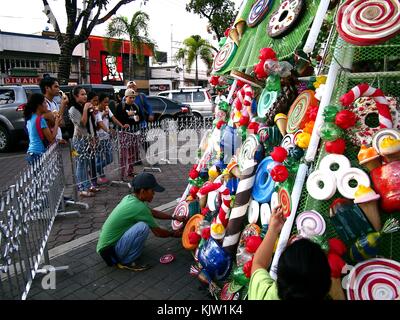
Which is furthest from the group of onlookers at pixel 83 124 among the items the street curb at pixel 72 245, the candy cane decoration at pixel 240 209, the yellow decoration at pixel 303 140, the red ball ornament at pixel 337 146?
the red ball ornament at pixel 337 146

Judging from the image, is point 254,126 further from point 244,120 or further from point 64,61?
point 64,61

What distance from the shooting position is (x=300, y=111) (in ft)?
9.33

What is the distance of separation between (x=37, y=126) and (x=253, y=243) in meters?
3.36

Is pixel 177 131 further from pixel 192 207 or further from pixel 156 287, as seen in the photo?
pixel 156 287

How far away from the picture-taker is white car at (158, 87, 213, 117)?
18.0m

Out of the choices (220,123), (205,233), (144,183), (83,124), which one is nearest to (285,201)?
(205,233)

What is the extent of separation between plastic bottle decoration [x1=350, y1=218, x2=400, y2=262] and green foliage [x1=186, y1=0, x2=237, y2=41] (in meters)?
18.8

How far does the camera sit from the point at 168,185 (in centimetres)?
694

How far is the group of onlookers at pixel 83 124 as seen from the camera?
15.4ft

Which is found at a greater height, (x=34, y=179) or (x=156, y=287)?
(x=34, y=179)
